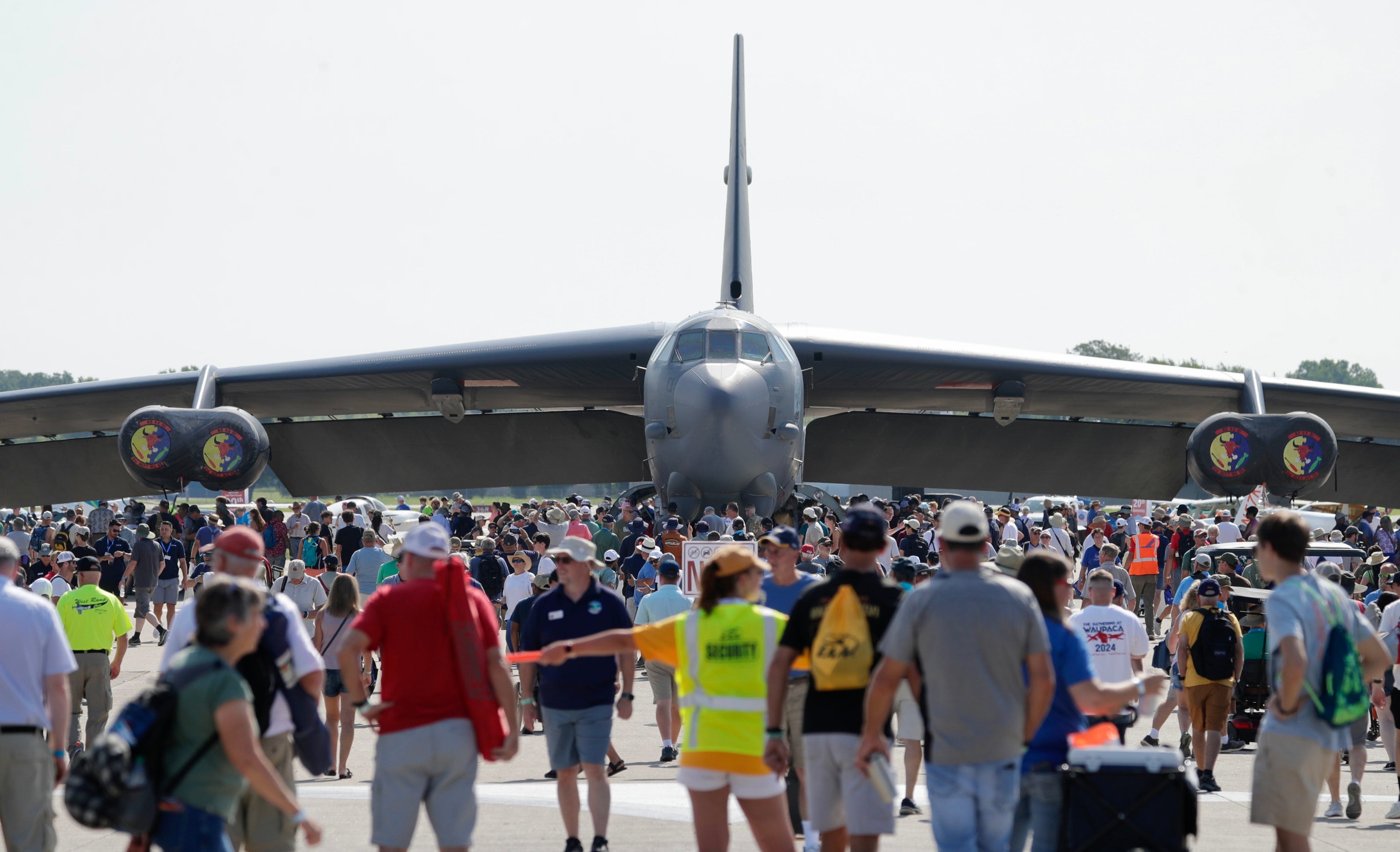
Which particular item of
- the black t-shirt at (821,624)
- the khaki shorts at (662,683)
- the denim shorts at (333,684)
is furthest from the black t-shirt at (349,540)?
the black t-shirt at (821,624)

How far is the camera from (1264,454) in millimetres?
17922

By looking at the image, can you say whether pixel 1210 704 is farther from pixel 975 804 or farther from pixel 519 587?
pixel 519 587

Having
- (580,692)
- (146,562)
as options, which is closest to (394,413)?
(146,562)

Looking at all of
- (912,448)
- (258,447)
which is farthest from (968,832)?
(912,448)

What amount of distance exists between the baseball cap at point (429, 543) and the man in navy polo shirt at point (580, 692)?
130cm

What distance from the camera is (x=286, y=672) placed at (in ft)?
16.3

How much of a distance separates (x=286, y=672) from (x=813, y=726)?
1.94m

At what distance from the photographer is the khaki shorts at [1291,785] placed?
4.85 m

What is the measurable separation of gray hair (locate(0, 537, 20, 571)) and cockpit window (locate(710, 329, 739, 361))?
12.4 meters

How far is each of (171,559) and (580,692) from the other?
12.0 metres

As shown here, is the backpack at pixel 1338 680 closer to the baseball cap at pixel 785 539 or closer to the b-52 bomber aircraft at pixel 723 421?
the baseball cap at pixel 785 539

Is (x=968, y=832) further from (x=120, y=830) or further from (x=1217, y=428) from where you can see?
(x=1217, y=428)

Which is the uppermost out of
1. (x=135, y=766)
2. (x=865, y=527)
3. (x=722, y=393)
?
(x=722, y=393)

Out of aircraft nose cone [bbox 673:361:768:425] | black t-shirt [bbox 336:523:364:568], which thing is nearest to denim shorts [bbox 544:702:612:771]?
black t-shirt [bbox 336:523:364:568]
